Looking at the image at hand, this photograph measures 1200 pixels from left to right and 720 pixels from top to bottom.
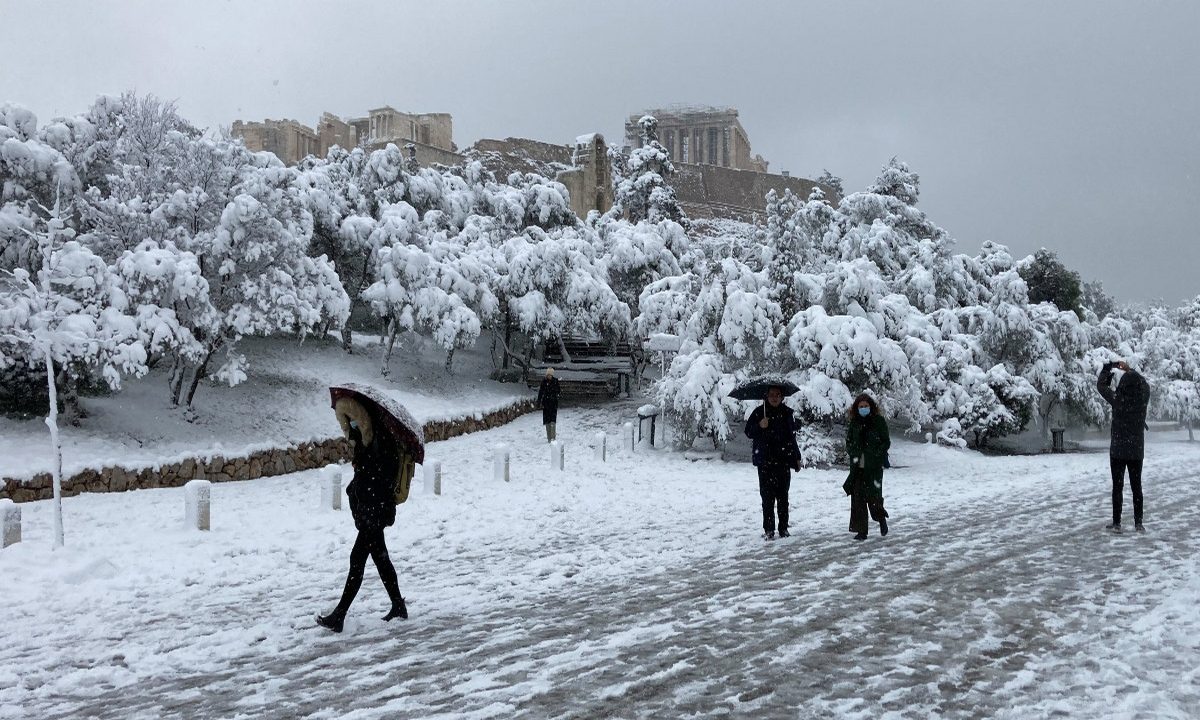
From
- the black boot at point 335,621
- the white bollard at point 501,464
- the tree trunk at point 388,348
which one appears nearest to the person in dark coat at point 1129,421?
the black boot at point 335,621

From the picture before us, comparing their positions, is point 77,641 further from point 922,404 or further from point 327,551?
point 922,404

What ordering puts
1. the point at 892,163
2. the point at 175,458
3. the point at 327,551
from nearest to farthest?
the point at 327,551 < the point at 175,458 < the point at 892,163

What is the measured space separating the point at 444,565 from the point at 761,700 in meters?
5.03

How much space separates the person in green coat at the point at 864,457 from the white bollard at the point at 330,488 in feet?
23.4

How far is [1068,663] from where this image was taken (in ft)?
17.2

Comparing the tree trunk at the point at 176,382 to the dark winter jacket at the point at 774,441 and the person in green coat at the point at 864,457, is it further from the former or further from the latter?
the person in green coat at the point at 864,457

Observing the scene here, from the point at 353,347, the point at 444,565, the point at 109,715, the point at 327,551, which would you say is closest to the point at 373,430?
the point at 109,715

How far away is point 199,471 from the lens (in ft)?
53.7

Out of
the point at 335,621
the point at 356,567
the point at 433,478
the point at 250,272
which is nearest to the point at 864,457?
the point at 356,567

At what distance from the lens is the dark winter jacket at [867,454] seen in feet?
32.3

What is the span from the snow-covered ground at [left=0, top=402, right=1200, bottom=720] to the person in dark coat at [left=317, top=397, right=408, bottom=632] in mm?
392

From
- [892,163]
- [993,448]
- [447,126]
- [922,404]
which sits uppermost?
[447,126]

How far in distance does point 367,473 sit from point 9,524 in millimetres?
5682

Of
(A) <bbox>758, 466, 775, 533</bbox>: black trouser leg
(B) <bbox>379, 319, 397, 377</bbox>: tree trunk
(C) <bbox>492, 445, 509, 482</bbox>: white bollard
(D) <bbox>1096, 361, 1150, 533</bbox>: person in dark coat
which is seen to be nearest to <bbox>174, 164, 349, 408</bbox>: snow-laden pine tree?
(C) <bbox>492, 445, 509, 482</bbox>: white bollard
